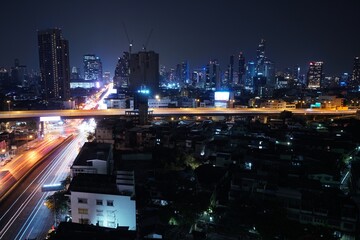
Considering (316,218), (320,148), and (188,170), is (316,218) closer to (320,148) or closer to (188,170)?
(188,170)

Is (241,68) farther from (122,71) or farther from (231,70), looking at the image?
(122,71)

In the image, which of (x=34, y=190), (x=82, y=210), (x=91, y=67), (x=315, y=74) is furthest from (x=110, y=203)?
(x=91, y=67)

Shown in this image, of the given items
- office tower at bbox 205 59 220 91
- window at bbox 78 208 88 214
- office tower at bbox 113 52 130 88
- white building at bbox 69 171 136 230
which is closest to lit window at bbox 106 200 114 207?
white building at bbox 69 171 136 230

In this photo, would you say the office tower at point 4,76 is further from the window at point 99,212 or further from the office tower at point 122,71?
the window at point 99,212

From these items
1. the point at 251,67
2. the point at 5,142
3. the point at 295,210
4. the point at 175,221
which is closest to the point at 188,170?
the point at 175,221

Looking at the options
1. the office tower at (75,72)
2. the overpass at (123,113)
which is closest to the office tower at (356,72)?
the overpass at (123,113)

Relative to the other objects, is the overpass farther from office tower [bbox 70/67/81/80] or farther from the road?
office tower [bbox 70/67/81/80]
